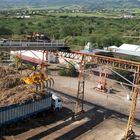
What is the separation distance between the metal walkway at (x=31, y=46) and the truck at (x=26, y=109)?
772 cm

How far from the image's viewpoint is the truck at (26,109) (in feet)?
99.6

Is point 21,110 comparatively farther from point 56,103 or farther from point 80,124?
point 80,124

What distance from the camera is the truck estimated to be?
99.6 feet

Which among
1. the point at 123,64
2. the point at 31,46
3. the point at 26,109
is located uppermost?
the point at 31,46

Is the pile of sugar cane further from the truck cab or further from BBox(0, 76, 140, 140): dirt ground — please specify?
BBox(0, 76, 140, 140): dirt ground

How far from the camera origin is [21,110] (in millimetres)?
31688

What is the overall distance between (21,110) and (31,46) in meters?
11.3

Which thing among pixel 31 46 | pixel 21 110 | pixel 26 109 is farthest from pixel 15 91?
pixel 31 46

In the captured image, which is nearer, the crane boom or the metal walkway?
the crane boom

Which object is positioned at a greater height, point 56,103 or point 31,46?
point 31,46

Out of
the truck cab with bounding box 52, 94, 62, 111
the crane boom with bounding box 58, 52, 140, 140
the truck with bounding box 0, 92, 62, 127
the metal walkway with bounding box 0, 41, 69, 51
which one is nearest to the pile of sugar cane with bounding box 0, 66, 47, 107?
the truck with bounding box 0, 92, 62, 127

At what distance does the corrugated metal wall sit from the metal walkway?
8.22 meters

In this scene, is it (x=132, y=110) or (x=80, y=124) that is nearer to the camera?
(x=132, y=110)

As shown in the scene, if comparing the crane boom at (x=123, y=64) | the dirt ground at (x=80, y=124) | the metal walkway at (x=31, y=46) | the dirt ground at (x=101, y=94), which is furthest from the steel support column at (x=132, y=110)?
the metal walkway at (x=31, y=46)
